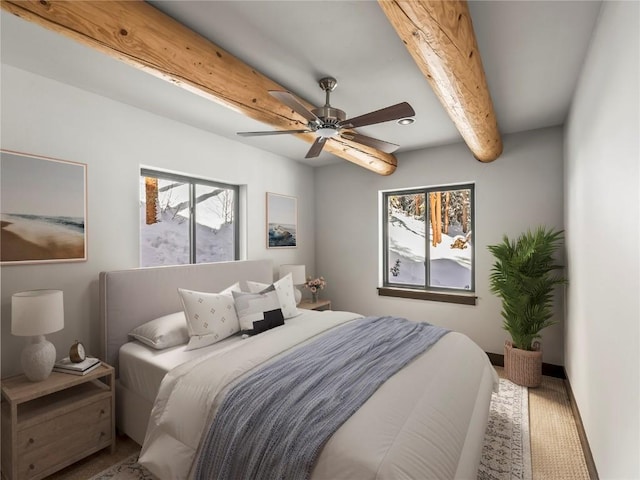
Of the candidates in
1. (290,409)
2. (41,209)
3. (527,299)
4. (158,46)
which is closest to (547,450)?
(527,299)

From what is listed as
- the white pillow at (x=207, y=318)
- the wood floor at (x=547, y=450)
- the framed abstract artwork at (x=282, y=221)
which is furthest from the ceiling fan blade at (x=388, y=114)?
the wood floor at (x=547, y=450)

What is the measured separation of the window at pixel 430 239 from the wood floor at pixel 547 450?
152 centimetres

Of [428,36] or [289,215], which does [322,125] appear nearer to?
[428,36]

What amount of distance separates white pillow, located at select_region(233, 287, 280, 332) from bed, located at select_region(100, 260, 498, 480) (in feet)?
0.44

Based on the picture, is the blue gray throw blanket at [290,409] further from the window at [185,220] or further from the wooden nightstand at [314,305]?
the wooden nightstand at [314,305]

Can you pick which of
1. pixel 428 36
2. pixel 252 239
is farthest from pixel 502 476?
pixel 252 239

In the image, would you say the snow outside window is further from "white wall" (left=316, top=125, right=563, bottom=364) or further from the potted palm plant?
the potted palm plant

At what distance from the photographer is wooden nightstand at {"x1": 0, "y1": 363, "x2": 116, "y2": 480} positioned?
5.82ft

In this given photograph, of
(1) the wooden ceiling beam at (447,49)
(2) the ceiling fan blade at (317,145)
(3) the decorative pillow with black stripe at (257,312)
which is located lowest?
(3) the decorative pillow with black stripe at (257,312)

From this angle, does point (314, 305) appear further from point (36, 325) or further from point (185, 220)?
point (36, 325)

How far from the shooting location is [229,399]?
1.59 m

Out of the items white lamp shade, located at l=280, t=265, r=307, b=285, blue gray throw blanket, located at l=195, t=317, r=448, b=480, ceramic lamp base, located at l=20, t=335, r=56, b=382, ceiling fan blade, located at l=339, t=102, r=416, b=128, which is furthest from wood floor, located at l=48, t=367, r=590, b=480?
ceiling fan blade, located at l=339, t=102, r=416, b=128

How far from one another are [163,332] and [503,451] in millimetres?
2492

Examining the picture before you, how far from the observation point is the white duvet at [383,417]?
4.02 ft
